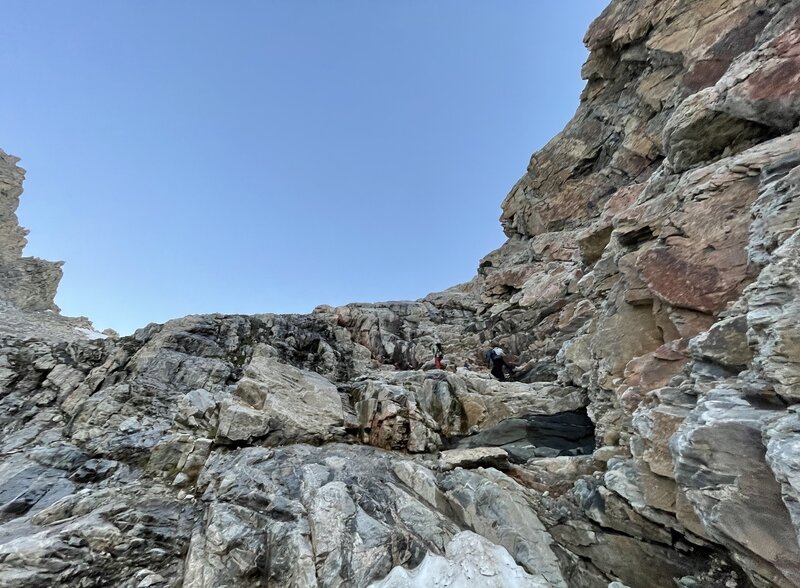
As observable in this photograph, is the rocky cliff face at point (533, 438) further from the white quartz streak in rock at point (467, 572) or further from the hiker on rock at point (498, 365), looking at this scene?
the hiker on rock at point (498, 365)

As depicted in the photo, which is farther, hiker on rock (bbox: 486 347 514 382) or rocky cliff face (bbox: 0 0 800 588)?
hiker on rock (bbox: 486 347 514 382)

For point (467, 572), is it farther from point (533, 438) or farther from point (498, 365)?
point (498, 365)

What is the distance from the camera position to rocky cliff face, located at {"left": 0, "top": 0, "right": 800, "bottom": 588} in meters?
6.87

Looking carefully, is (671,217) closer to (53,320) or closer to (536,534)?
(536,534)

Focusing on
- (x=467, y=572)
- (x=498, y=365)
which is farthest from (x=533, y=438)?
(x=467, y=572)

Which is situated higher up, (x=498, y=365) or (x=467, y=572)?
(x=498, y=365)

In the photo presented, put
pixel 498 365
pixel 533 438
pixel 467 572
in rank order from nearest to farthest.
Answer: pixel 467 572, pixel 533 438, pixel 498 365

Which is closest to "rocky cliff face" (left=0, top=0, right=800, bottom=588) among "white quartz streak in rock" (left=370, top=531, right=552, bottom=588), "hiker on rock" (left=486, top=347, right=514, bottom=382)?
"white quartz streak in rock" (left=370, top=531, right=552, bottom=588)

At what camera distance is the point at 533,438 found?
15.1m

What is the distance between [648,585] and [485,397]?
997 cm

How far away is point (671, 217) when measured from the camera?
11203 mm

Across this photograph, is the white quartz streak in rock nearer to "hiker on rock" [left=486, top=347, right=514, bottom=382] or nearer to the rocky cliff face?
the rocky cliff face

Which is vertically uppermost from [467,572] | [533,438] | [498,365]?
[498,365]

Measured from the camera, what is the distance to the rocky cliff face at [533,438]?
22.5 ft
